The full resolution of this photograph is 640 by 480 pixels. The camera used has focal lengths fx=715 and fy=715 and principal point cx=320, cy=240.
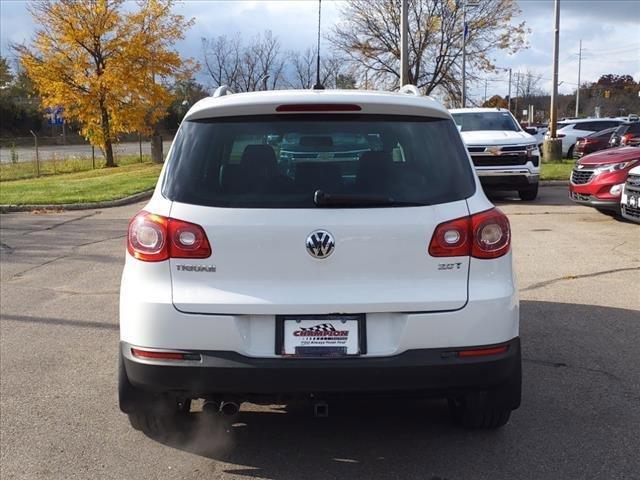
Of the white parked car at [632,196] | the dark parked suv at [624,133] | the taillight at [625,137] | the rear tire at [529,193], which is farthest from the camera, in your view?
the dark parked suv at [624,133]

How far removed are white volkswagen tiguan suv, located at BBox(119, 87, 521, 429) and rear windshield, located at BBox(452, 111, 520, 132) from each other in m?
12.7

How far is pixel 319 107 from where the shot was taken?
3.48 metres

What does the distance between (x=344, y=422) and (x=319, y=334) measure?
3.77 ft

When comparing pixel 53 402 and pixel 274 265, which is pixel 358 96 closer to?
pixel 274 265

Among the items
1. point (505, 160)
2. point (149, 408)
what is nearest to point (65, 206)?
point (505, 160)

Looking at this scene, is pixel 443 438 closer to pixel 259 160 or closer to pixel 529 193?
pixel 259 160

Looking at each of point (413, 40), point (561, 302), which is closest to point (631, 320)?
point (561, 302)

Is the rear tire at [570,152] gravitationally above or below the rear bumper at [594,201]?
above

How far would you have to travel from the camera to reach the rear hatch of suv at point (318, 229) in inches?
127

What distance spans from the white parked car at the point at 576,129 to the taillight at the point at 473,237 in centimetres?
2520

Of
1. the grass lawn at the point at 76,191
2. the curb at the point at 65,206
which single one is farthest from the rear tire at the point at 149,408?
the grass lawn at the point at 76,191

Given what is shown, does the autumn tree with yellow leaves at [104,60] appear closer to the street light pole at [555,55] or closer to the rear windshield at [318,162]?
the street light pole at [555,55]

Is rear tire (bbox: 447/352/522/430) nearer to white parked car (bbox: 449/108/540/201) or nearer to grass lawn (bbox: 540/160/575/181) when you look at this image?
white parked car (bbox: 449/108/540/201)

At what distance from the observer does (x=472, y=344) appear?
3289 millimetres
